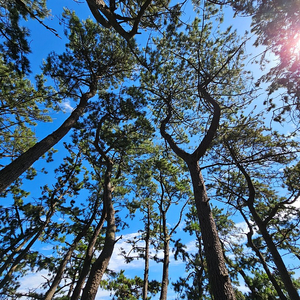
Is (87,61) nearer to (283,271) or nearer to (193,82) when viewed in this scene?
(193,82)

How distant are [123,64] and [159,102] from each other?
2.44 metres

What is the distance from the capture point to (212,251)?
2.54 meters

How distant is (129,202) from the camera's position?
8.45 metres

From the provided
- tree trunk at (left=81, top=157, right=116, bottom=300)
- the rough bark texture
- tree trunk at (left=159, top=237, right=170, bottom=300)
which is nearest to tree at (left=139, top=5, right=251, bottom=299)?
the rough bark texture

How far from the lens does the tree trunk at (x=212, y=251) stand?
7.04ft

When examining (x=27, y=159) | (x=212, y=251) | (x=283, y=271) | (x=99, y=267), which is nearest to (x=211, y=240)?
(x=212, y=251)

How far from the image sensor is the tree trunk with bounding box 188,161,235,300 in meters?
2.14

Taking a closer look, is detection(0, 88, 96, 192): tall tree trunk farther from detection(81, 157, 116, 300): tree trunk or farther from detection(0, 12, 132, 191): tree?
detection(81, 157, 116, 300): tree trunk

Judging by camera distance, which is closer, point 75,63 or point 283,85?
point 283,85

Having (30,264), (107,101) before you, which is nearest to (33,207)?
(30,264)

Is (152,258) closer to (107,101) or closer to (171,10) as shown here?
(107,101)

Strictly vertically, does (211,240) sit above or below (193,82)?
below

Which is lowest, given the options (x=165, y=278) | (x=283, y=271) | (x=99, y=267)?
(x=99, y=267)

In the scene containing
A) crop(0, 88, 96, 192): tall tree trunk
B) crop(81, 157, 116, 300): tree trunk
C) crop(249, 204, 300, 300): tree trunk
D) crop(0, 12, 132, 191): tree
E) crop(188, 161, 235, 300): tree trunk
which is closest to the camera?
crop(188, 161, 235, 300): tree trunk
